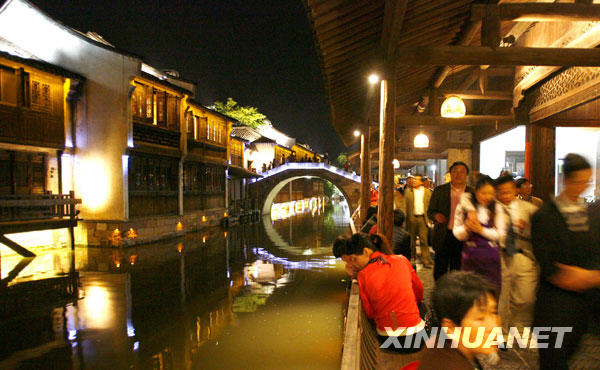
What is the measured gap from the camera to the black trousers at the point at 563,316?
2.21m

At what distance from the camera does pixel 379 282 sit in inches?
111

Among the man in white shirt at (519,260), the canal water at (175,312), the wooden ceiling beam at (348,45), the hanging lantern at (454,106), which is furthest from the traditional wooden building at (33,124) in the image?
the man in white shirt at (519,260)

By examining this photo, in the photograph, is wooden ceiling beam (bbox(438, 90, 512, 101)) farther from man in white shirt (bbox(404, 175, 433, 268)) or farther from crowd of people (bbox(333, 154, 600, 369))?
crowd of people (bbox(333, 154, 600, 369))

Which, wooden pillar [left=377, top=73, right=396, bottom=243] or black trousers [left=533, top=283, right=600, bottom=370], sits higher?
wooden pillar [left=377, top=73, right=396, bottom=243]

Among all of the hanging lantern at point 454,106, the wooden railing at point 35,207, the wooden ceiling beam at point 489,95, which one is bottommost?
the wooden railing at point 35,207

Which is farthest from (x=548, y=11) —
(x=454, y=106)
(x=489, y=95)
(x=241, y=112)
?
(x=241, y=112)

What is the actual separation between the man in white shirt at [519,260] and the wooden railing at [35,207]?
Answer: 14.0 meters

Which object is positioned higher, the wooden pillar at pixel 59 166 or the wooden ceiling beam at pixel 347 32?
the wooden ceiling beam at pixel 347 32

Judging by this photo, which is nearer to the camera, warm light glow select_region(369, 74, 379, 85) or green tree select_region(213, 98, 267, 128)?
warm light glow select_region(369, 74, 379, 85)

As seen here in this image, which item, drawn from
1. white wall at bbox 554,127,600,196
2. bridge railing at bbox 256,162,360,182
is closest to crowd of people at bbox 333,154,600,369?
white wall at bbox 554,127,600,196

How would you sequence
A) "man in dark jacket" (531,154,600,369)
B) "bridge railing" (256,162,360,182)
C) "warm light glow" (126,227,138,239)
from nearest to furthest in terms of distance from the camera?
"man in dark jacket" (531,154,600,369), "warm light glow" (126,227,138,239), "bridge railing" (256,162,360,182)

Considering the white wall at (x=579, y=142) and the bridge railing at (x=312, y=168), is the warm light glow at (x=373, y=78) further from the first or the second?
the bridge railing at (x=312, y=168)

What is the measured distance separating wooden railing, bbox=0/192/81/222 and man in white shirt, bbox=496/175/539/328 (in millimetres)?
14010

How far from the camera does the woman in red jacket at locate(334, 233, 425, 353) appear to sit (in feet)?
9.29
